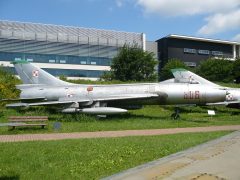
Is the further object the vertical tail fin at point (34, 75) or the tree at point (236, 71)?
the tree at point (236, 71)

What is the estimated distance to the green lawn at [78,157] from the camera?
7980mm

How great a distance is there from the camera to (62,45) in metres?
79.6

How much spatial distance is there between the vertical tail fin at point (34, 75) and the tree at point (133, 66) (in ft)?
88.2

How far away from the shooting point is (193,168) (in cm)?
417

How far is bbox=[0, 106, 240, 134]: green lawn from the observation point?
59.6 ft

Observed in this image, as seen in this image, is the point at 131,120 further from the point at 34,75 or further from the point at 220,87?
the point at 34,75

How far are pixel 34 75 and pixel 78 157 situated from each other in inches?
666

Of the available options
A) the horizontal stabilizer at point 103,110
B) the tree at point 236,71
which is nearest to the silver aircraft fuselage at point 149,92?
the horizontal stabilizer at point 103,110

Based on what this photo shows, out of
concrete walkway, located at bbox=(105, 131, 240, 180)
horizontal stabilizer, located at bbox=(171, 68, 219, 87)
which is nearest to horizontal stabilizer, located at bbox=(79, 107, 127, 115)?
horizontal stabilizer, located at bbox=(171, 68, 219, 87)

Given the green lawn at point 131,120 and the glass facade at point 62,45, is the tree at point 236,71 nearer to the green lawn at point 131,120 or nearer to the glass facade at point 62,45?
the glass facade at point 62,45

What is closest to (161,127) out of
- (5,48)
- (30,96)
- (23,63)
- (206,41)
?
(30,96)

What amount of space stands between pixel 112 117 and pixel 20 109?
20.8 feet

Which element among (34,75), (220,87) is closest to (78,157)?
(34,75)

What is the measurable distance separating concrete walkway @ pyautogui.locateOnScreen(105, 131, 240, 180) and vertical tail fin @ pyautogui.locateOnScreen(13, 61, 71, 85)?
20774 millimetres
